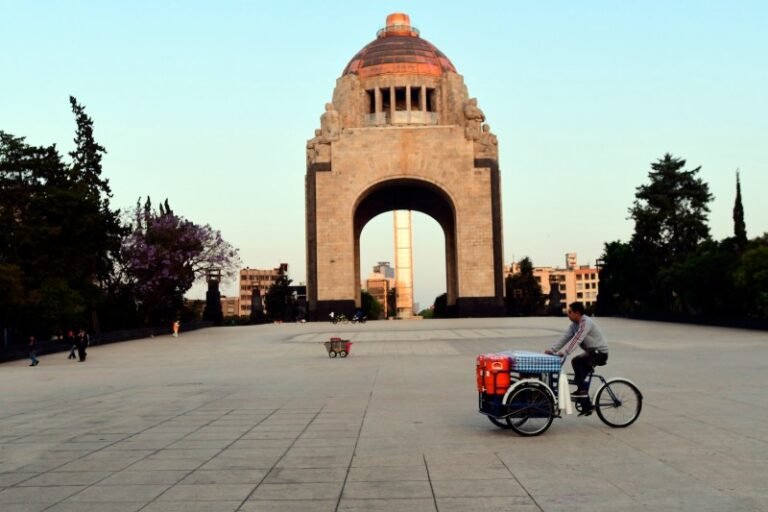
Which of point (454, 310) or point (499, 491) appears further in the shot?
point (454, 310)

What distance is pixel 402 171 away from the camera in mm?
55125

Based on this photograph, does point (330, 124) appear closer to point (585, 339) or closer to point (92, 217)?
→ point (92, 217)

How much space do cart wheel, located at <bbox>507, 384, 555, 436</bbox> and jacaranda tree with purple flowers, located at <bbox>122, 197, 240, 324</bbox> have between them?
1487 inches

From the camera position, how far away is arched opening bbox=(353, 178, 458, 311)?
57031mm

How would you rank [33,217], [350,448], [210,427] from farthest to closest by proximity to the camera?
[33,217] < [210,427] < [350,448]

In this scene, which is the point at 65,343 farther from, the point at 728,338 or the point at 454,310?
the point at 454,310

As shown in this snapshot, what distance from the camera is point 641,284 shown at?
6009 cm

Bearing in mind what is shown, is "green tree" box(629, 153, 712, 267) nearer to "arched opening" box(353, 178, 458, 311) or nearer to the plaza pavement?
"arched opening" box(353, 178, 458, 311)

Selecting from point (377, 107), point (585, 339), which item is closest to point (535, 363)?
point (585, 339)

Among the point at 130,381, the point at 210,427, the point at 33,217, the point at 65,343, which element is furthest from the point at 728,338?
the point at 33,217

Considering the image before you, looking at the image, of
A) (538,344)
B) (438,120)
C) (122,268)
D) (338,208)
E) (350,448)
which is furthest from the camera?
(438,120)

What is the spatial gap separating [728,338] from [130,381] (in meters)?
20.1

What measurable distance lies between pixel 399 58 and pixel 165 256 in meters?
25.2

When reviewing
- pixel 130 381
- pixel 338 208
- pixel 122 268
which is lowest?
pixel 130 381
